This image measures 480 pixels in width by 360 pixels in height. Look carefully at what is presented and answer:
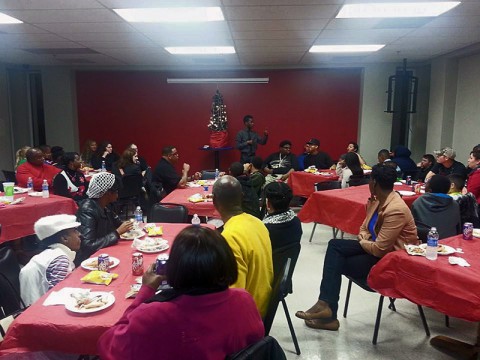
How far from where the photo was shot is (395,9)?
4426mm

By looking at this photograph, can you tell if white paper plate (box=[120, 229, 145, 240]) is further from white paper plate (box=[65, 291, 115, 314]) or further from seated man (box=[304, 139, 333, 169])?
seated man (box=[304, 139, 333, 169])

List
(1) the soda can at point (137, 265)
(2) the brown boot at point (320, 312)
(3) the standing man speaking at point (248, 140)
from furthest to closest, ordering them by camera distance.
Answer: (3) the standing man speaking at point (248, 140) < (2) the brown boot at point (320, 312) < (1) the soda can at point (137, 265)

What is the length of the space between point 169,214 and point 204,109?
19.1 feet

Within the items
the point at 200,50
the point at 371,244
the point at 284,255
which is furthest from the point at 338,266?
the point at 200,50

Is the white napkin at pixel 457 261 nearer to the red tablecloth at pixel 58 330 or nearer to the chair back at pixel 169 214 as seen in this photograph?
Result: the red tablecloth at pixel 58 330

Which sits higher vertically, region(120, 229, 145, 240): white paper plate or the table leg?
region(120, 229, 145, 240): white paper plate

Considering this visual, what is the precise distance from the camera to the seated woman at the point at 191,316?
1.36 metres

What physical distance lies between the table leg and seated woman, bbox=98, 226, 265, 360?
2114 millimetres

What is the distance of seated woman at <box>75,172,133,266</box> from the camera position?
292cm

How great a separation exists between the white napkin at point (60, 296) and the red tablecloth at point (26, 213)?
2.52m

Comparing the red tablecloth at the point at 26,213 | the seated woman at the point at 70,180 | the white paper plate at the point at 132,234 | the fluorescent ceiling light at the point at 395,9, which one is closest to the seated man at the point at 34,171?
the seated woman at the point at 70,180

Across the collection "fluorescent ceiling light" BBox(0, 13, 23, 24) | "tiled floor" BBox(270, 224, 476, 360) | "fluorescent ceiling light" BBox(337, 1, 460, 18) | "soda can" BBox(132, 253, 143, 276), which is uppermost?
"fluorescent ceiling light" BBox(337, 1, 460, 18)

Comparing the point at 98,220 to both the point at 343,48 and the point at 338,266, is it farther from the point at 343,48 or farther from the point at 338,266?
the point at 343,48

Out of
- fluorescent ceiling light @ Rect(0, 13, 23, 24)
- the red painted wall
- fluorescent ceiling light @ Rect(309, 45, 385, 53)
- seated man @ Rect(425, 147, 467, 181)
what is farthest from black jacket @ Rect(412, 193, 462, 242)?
the red painted wall
